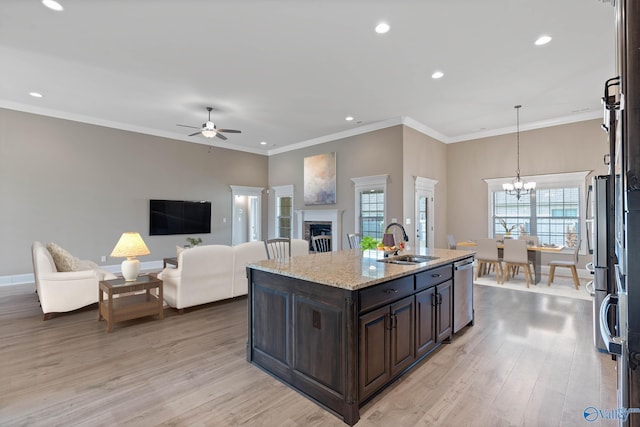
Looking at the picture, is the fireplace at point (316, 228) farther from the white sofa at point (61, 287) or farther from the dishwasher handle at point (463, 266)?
the white sofa at point (61, 287)

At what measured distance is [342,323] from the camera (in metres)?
2.08

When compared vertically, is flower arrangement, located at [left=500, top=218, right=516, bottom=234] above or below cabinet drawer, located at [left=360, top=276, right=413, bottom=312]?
above

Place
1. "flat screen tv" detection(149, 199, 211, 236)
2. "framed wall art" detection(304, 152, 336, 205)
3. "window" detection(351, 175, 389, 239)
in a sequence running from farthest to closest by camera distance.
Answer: "framed wall art" detection(304, 152, 336, 205), "flat screen tv" detection(149, 199, 211, 236), "window" detection(351, 175, 389, 239)

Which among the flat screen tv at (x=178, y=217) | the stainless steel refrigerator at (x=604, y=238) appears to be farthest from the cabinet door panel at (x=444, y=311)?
the flat screen tv at (x=178, y=217)

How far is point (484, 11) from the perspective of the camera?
10.6 ft

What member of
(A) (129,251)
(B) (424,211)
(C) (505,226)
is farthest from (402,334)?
(C) (505,226)

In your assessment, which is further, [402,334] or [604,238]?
[604,238]

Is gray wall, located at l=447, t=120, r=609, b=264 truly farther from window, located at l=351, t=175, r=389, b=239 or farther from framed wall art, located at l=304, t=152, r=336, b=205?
framed wall art, located at l=304, t=152, r=336, b=205

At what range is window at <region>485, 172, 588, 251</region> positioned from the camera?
6.56 meters

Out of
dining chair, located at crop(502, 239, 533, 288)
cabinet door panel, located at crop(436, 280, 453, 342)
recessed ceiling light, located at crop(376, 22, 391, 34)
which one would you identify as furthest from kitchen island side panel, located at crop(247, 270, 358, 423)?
dining chair, located at crop(502, 239, 533, 288)

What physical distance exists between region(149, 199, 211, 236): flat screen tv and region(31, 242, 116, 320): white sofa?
3.63m

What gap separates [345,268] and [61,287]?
3793mm

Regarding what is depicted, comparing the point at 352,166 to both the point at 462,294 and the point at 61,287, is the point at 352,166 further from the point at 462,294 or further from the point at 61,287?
the point at 61,287

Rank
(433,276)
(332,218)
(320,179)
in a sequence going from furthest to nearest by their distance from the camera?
1. (320,179)
2. (332,218)
3. (433,276)
